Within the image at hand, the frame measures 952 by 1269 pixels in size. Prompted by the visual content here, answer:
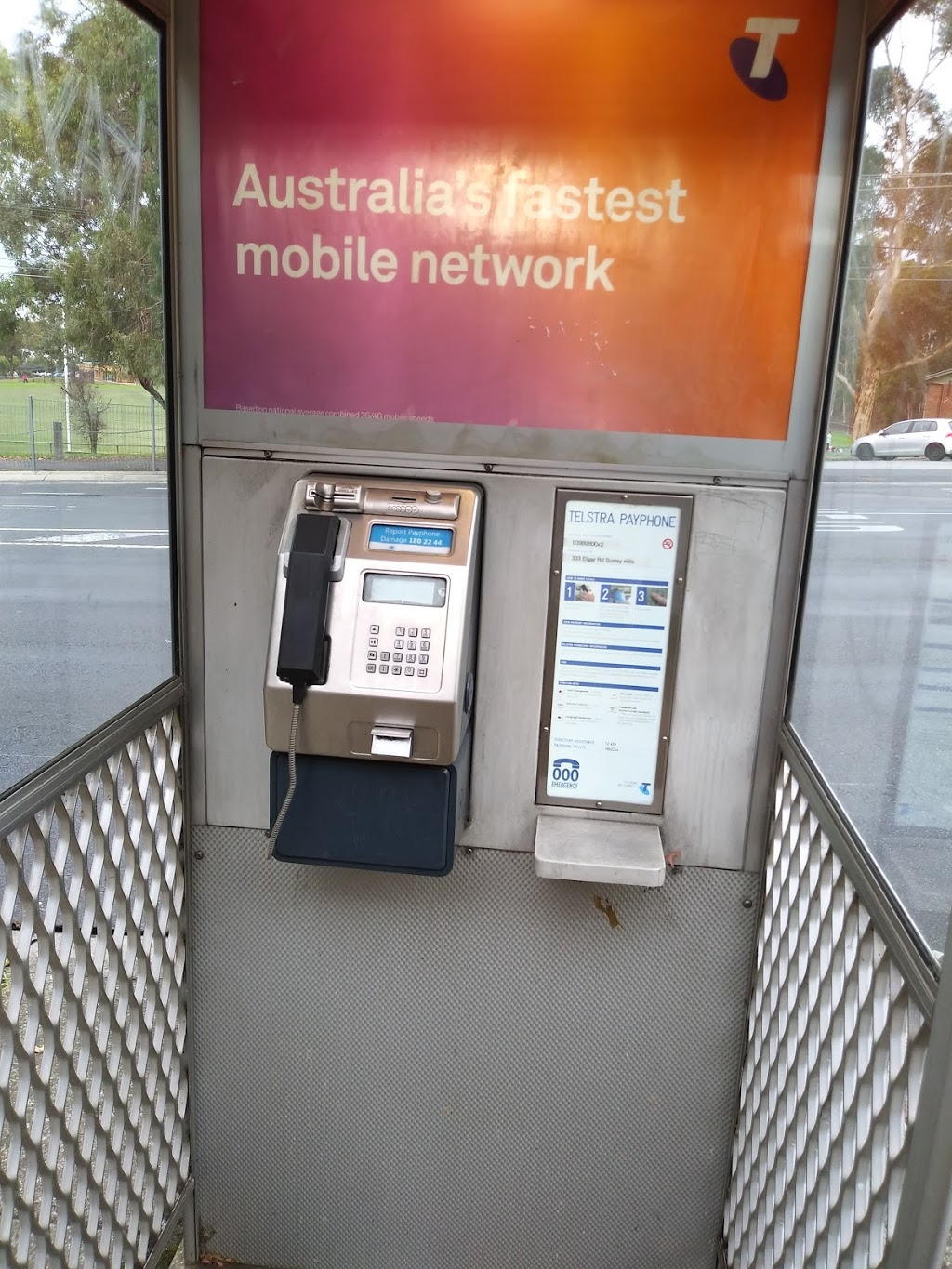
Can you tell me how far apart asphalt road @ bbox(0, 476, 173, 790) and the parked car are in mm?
1279

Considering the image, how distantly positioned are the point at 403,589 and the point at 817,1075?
111cm

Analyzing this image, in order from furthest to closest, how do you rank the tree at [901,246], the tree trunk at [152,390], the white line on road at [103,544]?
the tree trunk at [152,390] → the white line on road at [103,544] → the tree at [901,246]

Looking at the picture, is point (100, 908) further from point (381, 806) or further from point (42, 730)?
point (381, 806)

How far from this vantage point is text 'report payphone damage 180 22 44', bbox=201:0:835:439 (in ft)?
6.26

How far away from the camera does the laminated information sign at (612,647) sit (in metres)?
2.07

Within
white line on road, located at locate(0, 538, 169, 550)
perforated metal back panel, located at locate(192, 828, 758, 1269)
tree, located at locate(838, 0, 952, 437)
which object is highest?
tree, located at locate(838, 0, 952, 437)

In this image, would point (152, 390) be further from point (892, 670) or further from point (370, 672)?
point (892, 670)

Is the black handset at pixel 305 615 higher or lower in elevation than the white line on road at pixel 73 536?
lower

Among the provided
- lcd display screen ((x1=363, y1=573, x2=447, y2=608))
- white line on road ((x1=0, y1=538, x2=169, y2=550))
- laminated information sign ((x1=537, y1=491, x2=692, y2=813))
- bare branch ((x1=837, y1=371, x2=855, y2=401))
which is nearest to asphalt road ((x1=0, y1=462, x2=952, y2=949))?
white line on road ((x1=0, y1=538, x2=169, y2=550))

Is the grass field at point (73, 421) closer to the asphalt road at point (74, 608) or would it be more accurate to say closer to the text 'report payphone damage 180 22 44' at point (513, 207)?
the asphalt road at point (74, 608)

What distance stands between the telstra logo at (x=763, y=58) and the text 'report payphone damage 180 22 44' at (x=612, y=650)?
803mm

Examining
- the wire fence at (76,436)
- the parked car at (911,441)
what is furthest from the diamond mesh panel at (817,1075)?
the wire fence at (76,436)

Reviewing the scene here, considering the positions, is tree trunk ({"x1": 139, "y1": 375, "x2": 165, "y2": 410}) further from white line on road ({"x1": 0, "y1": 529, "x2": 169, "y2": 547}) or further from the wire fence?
white line on road ({"x1": 0, "y1": 529, "x2": 169, "y2": 547})

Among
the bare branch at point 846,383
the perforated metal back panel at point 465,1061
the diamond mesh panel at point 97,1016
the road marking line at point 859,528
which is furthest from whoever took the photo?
the perforated metal back panel at point 465,1061
